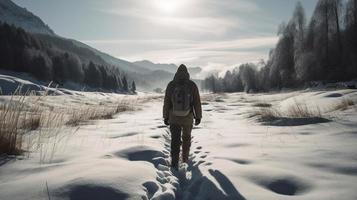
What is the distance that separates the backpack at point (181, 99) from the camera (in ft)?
18.3

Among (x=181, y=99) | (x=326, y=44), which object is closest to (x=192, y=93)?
(x=181, y=99)

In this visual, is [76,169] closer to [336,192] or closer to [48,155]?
[48,155]

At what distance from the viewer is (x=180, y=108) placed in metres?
5.57

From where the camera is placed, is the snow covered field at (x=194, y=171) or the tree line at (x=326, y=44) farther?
the tree line at (x=326, y=44)

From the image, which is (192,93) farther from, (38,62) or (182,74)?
(38,62)

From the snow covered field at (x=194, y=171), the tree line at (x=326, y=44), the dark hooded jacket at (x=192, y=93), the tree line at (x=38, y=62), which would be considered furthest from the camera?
the tree line at (x=38, y=62)

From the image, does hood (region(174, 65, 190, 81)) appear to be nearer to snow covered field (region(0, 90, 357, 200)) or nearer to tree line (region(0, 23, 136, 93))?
snow covered field (region(0, 90, 357, 200))

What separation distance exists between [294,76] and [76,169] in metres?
54.0

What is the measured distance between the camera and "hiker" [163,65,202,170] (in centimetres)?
558

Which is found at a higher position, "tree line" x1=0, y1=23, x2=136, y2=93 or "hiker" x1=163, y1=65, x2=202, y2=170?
"tree line" x1=0, y1=23, x2=136, y2=93

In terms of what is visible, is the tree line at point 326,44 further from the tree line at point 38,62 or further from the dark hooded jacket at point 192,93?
the tree line at point 38,62

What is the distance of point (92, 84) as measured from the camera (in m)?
95.7

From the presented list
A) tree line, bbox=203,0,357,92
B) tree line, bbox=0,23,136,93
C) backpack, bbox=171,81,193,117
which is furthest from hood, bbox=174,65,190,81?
tree line, bbox=0,23,136,93

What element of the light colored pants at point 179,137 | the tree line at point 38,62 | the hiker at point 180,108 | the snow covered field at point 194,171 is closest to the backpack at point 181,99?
the hiker at point 180,108
